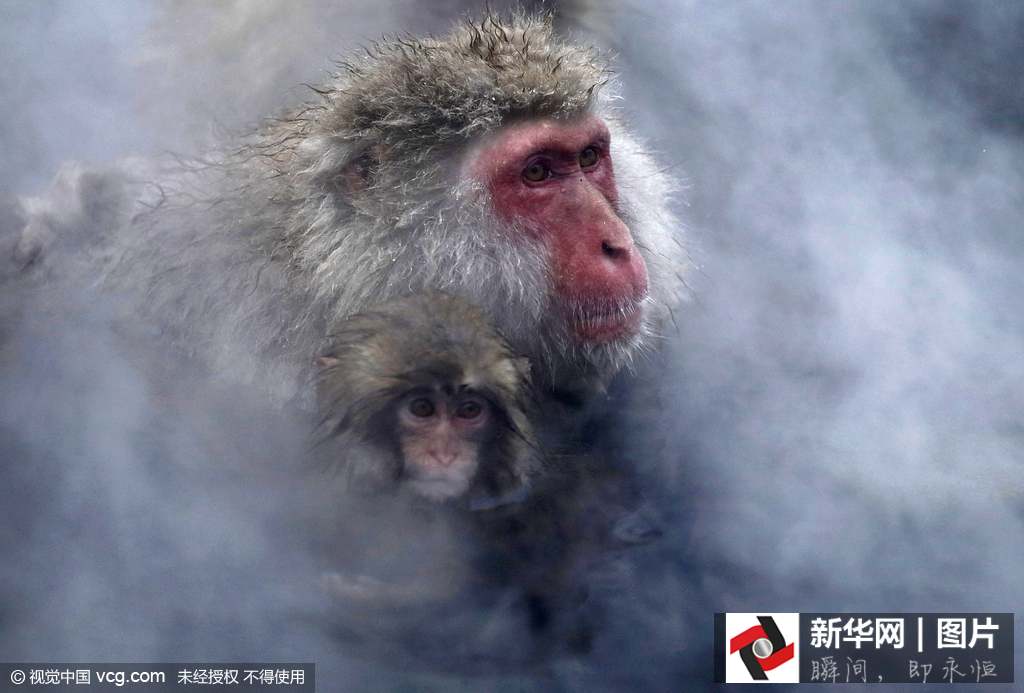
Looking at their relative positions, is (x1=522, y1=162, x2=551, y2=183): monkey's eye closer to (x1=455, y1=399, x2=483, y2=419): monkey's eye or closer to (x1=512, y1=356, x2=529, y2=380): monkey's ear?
(x1=512, y1=356, x2=529, y2=380): monkey's ear

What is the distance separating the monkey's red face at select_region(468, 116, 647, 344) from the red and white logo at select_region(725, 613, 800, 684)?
89 cm

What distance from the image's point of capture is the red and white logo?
228cm

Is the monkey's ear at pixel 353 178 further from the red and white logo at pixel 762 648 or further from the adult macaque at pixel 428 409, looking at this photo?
the red and white logo at pixel 762 648

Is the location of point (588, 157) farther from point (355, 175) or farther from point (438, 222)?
point (355, 175)

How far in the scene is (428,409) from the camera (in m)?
2.48

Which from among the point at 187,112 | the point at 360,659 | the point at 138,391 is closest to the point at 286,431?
the point at 138,391

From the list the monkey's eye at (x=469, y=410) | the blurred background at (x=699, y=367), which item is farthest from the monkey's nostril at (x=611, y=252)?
the monkey's eye at (x=469, y=410)

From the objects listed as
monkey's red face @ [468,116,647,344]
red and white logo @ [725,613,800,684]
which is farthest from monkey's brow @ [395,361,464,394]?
red and white logo @ [725,613,800,684]

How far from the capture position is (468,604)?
2.35m

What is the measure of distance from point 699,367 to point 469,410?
3.21ft

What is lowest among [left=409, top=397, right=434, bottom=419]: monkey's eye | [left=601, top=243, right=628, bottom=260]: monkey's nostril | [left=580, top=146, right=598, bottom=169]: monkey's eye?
[left=409, top=397, right=434, bottom=419]: monkey's eye

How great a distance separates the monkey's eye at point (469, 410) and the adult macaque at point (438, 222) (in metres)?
0.26

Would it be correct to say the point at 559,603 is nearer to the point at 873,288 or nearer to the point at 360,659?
the point at 360,659

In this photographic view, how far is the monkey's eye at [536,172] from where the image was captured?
2.86m
